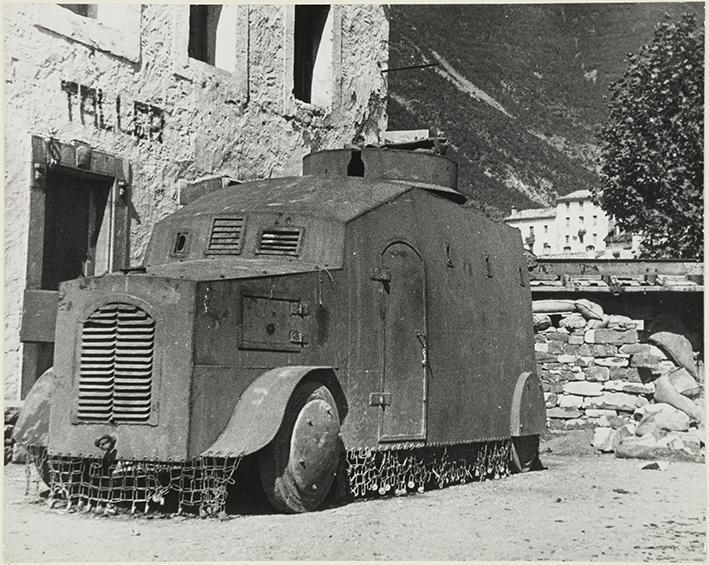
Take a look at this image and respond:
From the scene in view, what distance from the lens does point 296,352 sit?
7.27 metres

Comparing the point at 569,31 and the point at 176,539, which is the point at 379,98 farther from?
the point at 569,31

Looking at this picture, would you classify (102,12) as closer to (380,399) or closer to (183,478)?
(380,399)

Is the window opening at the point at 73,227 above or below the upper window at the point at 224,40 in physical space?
below

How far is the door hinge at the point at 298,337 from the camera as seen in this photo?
285 inches

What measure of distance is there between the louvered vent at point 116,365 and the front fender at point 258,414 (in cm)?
52

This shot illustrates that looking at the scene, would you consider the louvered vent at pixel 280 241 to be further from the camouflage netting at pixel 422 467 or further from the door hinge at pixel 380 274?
the camouflage netting at pixel 422 467

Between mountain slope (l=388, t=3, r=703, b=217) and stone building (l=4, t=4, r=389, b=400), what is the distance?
119 feet

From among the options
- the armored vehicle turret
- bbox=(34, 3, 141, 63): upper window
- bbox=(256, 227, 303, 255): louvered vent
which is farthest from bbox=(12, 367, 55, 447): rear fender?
bbox=(34, 3, 141, 63): upper window

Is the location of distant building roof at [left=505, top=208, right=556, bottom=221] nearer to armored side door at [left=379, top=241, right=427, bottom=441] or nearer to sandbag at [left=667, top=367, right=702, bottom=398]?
sandbag at [left=667, top=367, right=702, bottom=398]

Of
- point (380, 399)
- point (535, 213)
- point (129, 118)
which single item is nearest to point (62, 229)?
point (129, 118)

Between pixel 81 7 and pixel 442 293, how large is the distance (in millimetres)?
4817

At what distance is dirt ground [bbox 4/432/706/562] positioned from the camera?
5.76m

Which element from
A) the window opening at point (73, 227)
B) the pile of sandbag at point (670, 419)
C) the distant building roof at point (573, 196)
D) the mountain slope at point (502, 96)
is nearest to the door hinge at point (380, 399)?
the window opening at point (73, 227)

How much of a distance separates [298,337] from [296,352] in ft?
0.34
